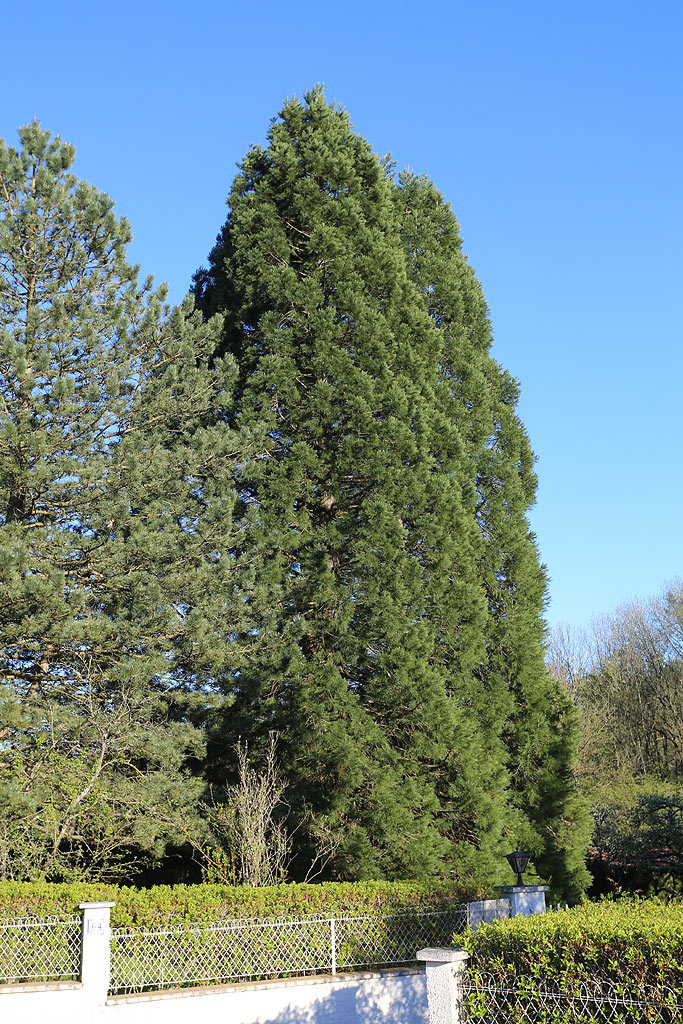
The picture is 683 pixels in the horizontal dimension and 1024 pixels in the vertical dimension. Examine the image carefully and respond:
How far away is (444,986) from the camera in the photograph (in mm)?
6449

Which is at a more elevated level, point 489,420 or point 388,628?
point 489,420

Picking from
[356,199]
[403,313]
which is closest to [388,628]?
[403,313]

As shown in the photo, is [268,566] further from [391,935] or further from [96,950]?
[96,950]

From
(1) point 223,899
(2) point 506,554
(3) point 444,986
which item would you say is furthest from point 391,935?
(2) point 506,554

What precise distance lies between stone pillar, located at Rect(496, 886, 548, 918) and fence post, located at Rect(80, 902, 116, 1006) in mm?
5300

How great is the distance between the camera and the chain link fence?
382 inches

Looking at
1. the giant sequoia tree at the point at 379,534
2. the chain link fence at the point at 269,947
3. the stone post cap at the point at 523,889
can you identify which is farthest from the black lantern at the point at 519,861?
the chain link fence at the point at 269,947

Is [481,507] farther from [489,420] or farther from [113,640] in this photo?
[113,640]

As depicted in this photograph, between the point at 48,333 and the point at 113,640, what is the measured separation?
14.8 ft

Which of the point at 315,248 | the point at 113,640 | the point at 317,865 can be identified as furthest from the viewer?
the point at 315,248

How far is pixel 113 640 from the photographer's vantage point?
40.5 feet

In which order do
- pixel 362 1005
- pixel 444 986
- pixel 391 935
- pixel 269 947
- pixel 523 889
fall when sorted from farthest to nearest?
pixel 523 889 < pixel 391 935 < pixel 269 947 < pixel 362 1005 < pixel 444 986

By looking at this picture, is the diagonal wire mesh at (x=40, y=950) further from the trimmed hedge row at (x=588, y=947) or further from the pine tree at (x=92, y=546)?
the trimmed hedge row at (x=588, y=947)

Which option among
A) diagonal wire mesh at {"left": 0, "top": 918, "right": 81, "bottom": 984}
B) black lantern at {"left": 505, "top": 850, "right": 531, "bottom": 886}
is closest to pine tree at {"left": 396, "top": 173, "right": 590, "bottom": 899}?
black lantern at {"left": 505, "top": 850, "right": 531, "bottom": 886}
